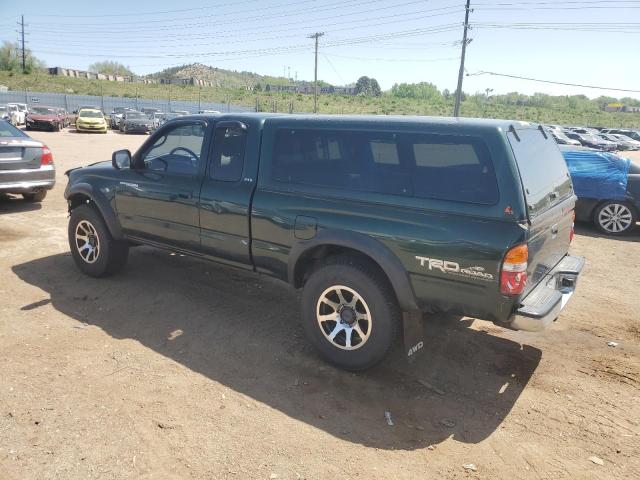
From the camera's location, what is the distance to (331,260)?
382cm

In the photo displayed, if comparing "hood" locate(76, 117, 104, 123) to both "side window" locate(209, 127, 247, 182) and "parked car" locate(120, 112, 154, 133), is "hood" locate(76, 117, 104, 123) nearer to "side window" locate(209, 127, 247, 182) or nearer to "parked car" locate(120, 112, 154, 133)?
"parked car" locate(120, 112, 154, 133)

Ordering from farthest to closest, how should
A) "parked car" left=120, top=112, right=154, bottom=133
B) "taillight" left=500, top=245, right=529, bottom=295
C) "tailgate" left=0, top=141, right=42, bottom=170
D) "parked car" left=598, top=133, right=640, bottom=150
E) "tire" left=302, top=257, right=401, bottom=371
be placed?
"parked car" left=598, top=133, right=640, bottom=150 → "parked car" left=120, top=112, right=154, bottom=133 → "tailgate" left=0, top=141, right=42, bottom=170 → "tire" left=302, top=257, right=401, bottom=371 → "taillight" left=500, top=245, right=529, bottom=295

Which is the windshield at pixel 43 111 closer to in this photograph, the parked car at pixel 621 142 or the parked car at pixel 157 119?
the parked car at pixel 157 119

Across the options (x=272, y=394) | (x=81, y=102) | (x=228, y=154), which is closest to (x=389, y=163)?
(x=228, y=154)

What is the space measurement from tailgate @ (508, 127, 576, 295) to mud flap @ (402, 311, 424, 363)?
0.78 metres

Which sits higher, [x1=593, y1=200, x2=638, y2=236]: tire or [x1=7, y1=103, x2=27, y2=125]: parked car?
[x1=7, y1=103, x2=27, y2=125]: parked car

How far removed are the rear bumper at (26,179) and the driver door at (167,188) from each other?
14.1 feet

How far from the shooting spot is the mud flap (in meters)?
3.57

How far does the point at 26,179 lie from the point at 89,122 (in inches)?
905

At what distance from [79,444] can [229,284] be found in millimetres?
2828

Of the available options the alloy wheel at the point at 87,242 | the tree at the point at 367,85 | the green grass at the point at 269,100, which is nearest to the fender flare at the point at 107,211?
the alloy wheel at the point at 87,242

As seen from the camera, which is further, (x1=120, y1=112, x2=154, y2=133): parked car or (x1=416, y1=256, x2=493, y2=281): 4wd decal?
(x1=120, y1=112, x2=154, y2=133): parked car

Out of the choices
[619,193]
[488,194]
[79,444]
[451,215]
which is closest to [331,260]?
[451,215]

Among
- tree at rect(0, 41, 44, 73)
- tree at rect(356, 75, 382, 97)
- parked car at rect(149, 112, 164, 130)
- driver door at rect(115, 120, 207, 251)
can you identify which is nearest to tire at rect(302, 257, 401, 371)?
driver door at rect(115, 120, 207, 251)
